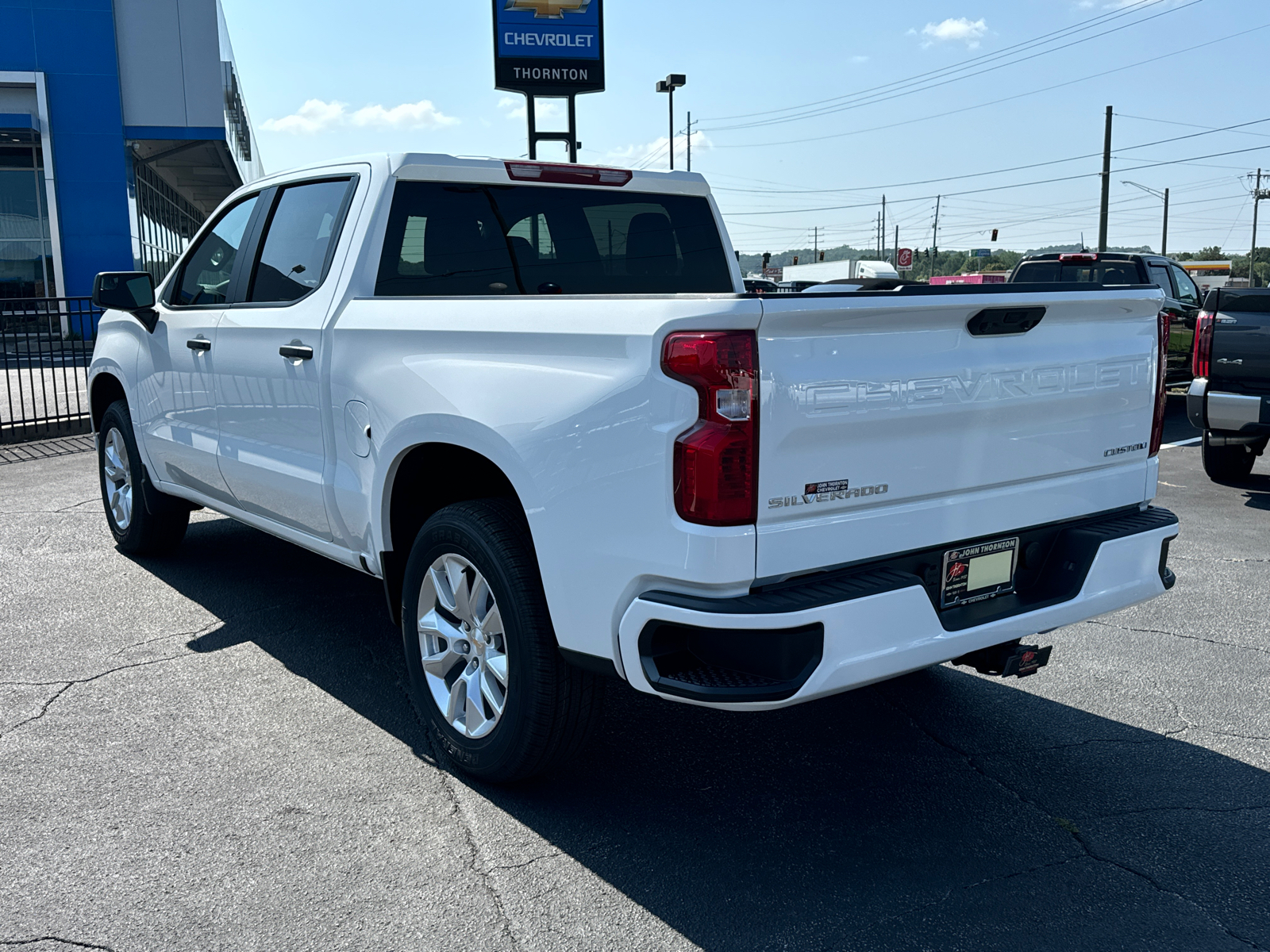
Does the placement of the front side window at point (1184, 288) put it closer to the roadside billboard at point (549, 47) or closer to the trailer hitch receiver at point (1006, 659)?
the roadside billboard at point (549, 47)

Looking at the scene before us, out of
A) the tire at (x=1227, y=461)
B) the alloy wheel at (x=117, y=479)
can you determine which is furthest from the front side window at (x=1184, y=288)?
the alloy wheel at (x=117, y=479)

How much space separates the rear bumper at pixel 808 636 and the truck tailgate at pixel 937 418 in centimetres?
12

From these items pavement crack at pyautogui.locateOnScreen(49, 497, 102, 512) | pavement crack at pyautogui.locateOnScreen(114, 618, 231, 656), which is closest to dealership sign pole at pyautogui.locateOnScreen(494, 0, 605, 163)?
pavement crack at pyautogui.locateOnScreen(49, 497, 102, 512)

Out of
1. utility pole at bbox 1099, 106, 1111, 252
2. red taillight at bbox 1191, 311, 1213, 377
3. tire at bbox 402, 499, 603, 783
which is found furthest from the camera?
utility pole at bbox 1099, 106, 1111, 252

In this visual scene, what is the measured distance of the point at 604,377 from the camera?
291 cm

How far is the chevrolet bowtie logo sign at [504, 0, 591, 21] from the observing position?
71.9 feet

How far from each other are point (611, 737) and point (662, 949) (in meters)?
1.32

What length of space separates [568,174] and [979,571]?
2.53m

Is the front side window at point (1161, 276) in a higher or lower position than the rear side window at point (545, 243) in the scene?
lower

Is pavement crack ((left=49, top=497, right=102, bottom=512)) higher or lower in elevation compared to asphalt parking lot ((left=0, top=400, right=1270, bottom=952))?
lower

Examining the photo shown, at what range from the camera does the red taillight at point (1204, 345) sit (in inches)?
334

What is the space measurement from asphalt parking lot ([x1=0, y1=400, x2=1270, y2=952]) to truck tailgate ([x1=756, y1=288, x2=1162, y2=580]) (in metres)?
0.91

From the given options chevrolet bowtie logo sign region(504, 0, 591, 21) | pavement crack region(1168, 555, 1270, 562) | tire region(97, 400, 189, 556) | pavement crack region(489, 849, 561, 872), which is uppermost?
chevrolet bowtie logo sign region(504, 0, 591, 21)

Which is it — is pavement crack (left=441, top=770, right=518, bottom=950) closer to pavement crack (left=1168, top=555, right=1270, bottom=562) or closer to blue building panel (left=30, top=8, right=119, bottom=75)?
pavement crack (left=1168, top=555, right=1270, bottom=562)
